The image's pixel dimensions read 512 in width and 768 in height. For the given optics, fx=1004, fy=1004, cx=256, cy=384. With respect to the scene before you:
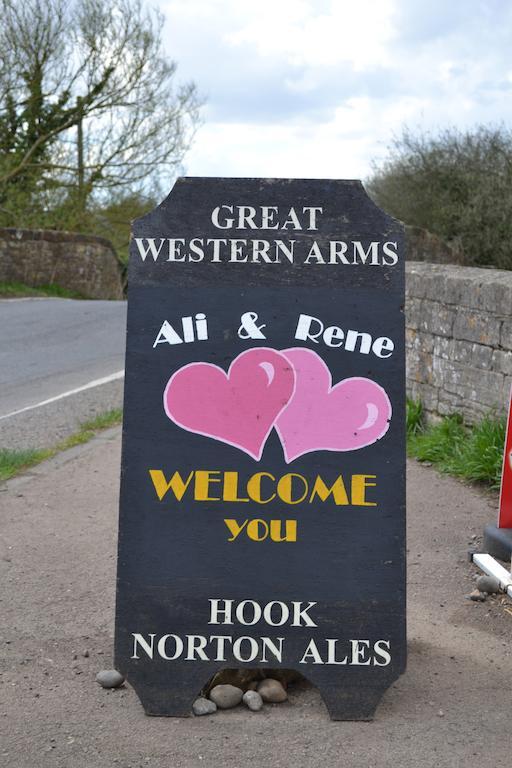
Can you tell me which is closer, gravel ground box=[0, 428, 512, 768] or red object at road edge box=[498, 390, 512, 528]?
gravel ground box=[0, 428, 512, 768]

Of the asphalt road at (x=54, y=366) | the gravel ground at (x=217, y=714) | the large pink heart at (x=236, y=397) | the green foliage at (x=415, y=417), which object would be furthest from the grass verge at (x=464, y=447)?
the large pink heart at (x=236, y=397)

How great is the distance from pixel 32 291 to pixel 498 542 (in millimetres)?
19484

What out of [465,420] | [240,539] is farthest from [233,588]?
[465,420]

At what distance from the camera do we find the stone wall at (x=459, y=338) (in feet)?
23.2

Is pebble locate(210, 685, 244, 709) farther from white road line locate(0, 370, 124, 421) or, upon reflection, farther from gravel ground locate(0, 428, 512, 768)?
white road line locate(0, 370, 124, 421)

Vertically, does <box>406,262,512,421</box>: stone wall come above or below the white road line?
above

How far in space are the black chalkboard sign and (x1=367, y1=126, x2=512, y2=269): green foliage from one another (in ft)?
63.3

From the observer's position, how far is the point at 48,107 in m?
26.8

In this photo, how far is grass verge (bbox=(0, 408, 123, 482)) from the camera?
23.3 ft

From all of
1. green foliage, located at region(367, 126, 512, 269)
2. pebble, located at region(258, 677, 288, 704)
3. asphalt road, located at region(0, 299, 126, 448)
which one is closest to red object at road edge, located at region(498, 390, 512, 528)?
pebble, located at region(258, 677, 288, 704)

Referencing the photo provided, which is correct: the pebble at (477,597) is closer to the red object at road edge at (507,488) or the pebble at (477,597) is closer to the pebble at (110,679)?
the red object at road edge at (507,488)

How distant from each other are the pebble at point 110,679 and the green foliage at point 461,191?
773 inches

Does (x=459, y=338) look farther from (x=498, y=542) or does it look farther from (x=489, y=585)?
(x=489, y=585)

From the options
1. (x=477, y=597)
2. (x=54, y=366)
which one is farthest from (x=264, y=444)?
(x=54, y=366)
